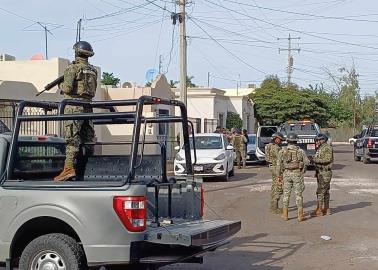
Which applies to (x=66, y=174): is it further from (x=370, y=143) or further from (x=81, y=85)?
(x=370, y=143)

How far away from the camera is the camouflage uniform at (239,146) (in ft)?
90.3

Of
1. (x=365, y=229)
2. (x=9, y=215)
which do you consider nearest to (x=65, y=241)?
(x=9, y=215)

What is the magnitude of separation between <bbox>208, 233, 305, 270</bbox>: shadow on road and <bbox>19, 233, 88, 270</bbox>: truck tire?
10.3ft

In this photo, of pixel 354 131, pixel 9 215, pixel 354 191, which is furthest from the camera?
pixel 354 131

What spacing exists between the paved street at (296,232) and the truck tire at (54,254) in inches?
110

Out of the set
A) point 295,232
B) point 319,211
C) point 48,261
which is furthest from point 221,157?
point 48,261

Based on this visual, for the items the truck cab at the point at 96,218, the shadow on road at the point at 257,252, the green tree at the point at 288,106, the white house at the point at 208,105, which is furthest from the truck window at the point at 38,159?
the green tree at the point at 288,106

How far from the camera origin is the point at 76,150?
745cm

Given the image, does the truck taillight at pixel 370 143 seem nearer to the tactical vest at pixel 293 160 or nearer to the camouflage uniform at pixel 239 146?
the camouflage uniform at pixel 239 146

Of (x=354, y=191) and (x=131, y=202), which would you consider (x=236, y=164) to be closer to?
(x=354, y=191)

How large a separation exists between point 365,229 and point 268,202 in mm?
4196

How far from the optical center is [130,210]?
5953 millimetres

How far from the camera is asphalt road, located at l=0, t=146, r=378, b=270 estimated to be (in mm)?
9195

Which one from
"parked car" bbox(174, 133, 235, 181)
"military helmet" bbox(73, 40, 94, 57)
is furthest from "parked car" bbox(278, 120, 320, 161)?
"military helmet" bbox(73, 40, 94, 57)
